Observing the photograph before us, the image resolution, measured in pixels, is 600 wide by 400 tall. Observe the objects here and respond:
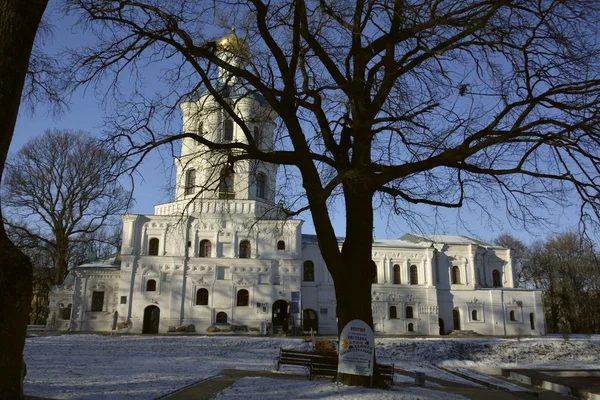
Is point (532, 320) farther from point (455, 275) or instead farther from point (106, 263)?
point (106, 263)

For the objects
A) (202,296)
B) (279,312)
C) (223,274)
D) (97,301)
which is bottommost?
(279,312)

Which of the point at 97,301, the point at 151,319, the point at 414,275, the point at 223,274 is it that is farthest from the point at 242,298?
the point at 414,275

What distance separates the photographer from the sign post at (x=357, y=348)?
10.3 m

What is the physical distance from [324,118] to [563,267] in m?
46.4

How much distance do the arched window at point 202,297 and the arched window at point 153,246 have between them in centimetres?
433

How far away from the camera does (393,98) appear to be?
1080 cm

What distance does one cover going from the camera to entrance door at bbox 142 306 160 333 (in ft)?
121

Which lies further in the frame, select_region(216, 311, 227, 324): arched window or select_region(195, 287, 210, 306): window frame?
select_region(195, 287, 210, 306): window frame

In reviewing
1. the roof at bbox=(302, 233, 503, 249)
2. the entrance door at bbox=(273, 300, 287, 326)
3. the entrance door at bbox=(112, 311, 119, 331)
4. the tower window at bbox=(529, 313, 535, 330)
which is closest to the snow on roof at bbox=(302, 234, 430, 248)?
the roof at bbox=(302, 233, 503, 249)

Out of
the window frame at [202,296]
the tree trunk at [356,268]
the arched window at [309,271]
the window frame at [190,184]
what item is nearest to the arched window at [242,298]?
the window frame at [202,296]

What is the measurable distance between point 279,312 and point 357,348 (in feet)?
92.2

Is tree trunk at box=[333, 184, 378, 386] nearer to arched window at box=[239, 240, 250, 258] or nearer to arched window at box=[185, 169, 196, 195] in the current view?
arched window at box=[185, 169, 196, 195]

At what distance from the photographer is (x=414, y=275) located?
43.8m

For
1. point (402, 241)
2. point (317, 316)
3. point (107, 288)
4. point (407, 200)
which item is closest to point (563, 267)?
point (402, 241)
